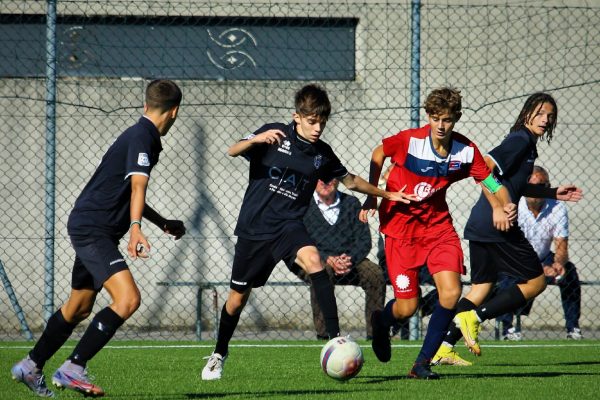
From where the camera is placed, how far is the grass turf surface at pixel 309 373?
5859 mm

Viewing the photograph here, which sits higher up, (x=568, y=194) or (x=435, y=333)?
(x=568, y=194)

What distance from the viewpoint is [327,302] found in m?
6.24

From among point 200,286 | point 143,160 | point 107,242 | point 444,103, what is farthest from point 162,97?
point 200,286

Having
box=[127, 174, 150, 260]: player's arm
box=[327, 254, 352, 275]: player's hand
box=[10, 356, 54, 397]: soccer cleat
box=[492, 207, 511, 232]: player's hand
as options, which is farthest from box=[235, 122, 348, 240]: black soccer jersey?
box=[327, 254, 352, 275]: player's hand

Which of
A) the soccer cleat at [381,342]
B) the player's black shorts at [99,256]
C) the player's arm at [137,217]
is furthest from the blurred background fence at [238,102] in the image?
the player's arm at [137,217]

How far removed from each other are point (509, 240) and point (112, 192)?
3333 millimetres

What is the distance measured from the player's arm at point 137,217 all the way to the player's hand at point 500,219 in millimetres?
2810

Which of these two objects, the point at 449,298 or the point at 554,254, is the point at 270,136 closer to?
the point at 449,298

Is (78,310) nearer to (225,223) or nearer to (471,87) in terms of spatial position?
(225,223)

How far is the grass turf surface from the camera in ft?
19.2

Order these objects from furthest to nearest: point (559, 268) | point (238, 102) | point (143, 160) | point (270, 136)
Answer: point (238, 102)
point (559, 268)
point (270, 136)
point (143, 160)

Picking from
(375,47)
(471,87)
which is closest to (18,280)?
(375,47)

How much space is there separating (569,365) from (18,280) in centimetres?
633

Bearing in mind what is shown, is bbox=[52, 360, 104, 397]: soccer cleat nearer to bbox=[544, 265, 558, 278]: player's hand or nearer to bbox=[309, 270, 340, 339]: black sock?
bbox=[309, 270, 340, 339]: black sock
